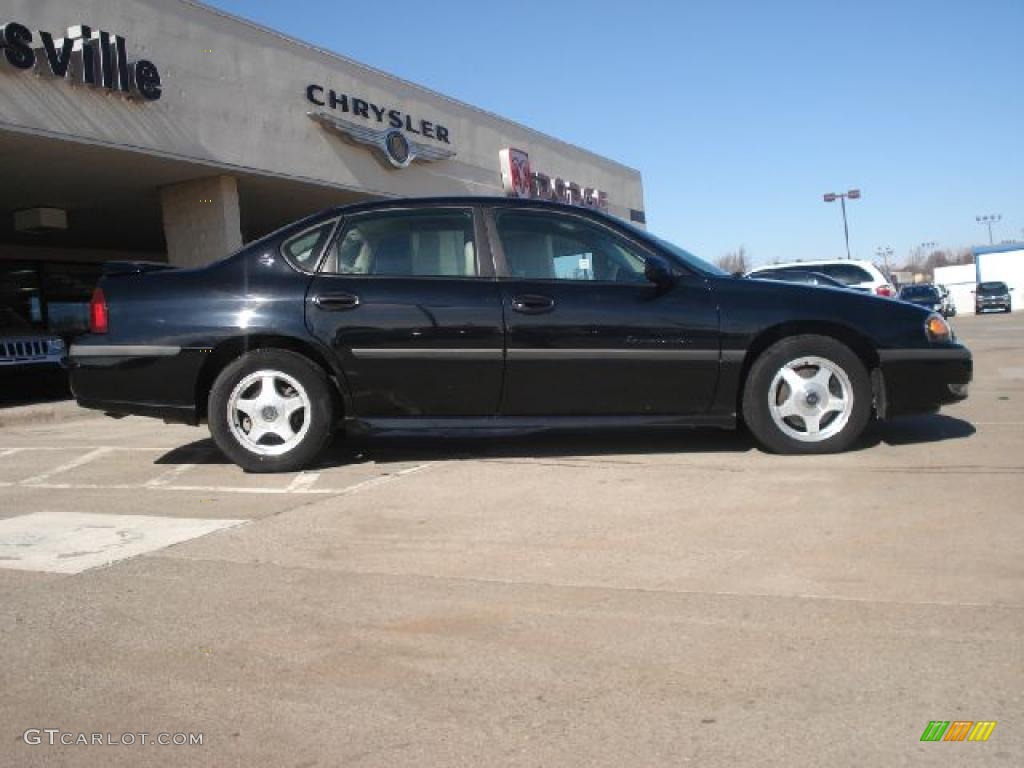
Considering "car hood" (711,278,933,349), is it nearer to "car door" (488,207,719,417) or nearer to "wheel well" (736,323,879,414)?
"wheel well" (736,323,879,414)

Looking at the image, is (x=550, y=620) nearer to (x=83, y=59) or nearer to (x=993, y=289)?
(x=83, y=59)

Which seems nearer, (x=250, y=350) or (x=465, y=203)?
(x=250, y=350)

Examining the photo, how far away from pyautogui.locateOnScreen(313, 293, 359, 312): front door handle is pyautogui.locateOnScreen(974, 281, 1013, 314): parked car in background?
46991mm

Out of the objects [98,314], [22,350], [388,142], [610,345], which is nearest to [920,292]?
[388,142]

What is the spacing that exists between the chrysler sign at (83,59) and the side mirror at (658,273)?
893 centimetres

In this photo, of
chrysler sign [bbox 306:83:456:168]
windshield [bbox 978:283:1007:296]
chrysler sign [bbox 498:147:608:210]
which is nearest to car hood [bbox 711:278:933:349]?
chrysler sign [bbox 306:83:456:168]

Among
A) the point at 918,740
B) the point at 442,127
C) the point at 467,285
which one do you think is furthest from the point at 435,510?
the point at 442,127

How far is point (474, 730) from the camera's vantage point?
7.27ft

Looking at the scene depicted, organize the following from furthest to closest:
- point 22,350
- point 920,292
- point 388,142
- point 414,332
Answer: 1. point 920,292
2. point 388,142
3. point 22,350
4. point 414,332

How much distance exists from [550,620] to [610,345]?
2.46m

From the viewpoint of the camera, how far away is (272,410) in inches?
205

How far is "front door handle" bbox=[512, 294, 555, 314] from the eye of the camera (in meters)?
5.11

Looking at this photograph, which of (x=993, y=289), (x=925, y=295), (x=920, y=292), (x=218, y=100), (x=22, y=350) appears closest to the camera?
(x=22, y=350)

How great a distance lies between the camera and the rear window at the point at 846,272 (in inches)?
563
